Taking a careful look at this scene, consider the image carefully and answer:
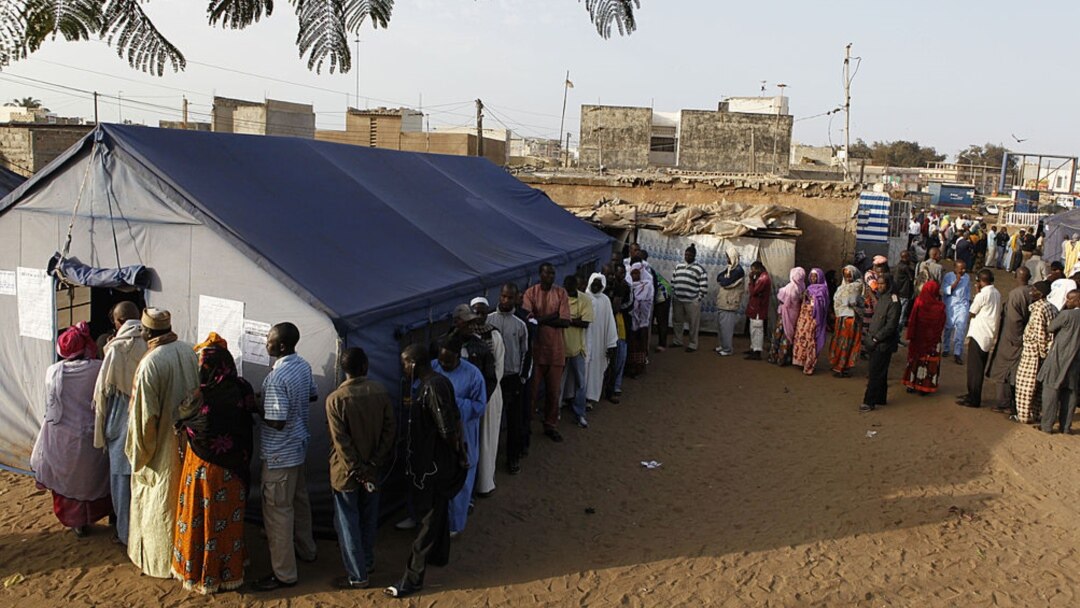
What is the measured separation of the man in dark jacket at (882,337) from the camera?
841 centimetres

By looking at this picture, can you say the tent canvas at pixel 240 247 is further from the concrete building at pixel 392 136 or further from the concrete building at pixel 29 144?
the concrete building at pixel 392 136

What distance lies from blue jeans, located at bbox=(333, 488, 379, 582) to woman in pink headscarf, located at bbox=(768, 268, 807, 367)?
7224 mm

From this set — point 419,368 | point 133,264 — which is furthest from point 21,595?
point 419,368

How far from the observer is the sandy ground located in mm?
4844

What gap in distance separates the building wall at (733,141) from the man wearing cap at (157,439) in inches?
813

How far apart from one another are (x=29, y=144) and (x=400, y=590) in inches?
531

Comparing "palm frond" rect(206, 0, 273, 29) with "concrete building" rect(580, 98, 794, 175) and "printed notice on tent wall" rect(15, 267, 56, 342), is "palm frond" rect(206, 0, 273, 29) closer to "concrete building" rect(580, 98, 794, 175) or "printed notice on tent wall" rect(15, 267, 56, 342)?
"printed notice on tent wall" rect(15, 267, 56, 342)

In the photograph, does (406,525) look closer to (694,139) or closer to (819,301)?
(819,301)

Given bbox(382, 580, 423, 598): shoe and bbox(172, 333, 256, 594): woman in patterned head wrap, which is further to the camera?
bbox(382, 580, 423, 598): shoe

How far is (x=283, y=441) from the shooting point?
452 centimetres

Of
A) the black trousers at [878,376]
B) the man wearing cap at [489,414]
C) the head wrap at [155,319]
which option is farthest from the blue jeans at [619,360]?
the head wrap at [155,319]

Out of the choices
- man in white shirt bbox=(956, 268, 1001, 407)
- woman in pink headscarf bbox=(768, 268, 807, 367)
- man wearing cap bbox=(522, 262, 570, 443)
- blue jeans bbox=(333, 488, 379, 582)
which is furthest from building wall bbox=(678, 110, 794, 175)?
blue jeans bbox=(333, 488, 379, 582)

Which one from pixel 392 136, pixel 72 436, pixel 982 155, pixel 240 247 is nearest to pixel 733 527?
pixel 240 247

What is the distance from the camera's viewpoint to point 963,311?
10992 mm
